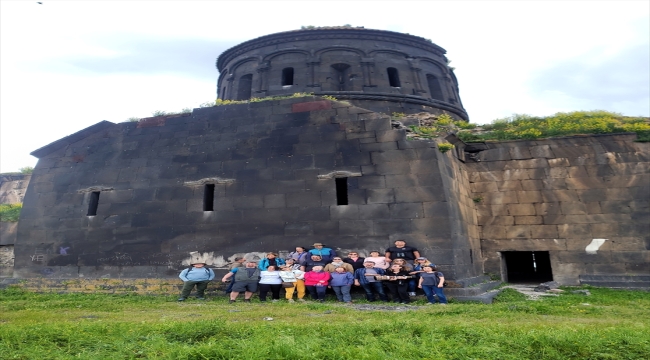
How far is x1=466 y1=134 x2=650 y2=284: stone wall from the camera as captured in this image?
453 inches

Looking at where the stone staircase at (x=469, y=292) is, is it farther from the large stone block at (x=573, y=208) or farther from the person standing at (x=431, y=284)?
the large stone block at (x=573, y=208)

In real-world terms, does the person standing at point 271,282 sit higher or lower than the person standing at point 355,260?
lower

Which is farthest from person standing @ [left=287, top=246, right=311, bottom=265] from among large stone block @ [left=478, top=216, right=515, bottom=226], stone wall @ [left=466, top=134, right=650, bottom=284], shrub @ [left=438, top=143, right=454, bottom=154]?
large stone block @ [left=478, top=216, right=515, bottom=226]

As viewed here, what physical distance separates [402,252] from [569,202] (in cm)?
602

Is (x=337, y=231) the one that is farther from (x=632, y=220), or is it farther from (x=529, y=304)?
(x=632, y=220)

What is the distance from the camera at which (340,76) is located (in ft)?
62.2

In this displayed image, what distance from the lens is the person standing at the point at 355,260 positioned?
9.66 meters

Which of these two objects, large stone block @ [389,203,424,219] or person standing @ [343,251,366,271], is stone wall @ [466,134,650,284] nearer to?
large stone block @ [389,203,424,219]

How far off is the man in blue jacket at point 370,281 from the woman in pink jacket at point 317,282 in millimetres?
706

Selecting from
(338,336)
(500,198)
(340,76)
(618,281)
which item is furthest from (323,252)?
(340,76)

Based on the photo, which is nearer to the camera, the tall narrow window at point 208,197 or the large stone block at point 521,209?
the tall narrow window at point 208,197

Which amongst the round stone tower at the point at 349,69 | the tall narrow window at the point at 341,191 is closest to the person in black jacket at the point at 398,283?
the tall narrow window at the point at 341,191

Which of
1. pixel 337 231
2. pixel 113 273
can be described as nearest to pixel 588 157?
pixel 337 231

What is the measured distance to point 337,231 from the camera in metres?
10.2
